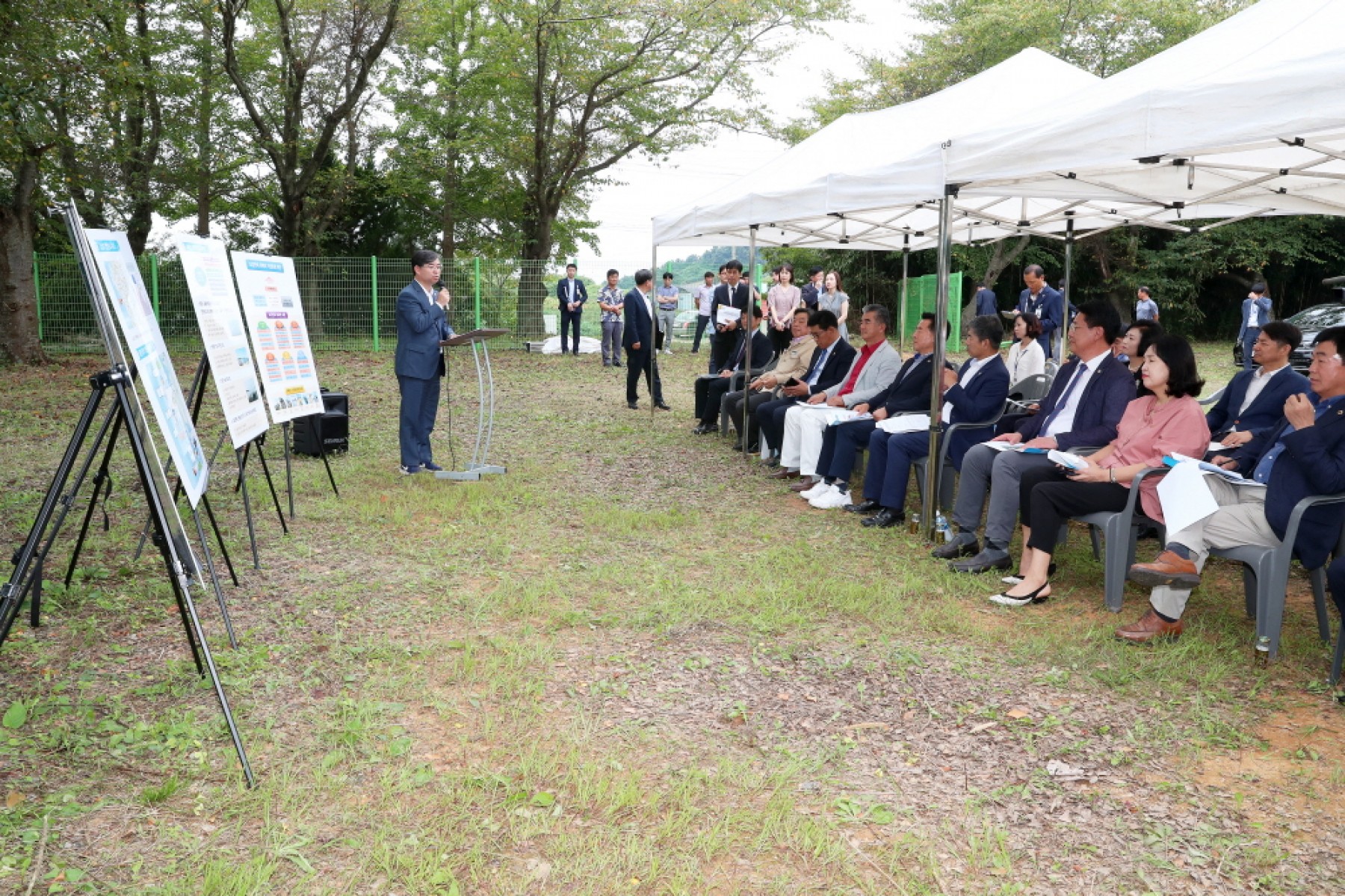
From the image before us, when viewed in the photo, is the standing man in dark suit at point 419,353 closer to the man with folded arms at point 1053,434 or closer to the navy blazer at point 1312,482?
the man with folded arms at point 1053,434

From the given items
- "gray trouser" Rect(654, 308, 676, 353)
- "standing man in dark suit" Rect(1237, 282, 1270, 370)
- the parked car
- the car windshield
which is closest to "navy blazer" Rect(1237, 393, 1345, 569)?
the parked car

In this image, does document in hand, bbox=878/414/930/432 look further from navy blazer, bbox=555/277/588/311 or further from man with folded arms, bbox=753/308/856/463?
navy blazer, bbox=555/277/588/311

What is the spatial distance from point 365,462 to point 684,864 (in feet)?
21.4

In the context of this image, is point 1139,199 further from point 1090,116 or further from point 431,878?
point 431,878

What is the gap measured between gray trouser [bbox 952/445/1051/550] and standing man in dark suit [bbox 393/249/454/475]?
4.12 m

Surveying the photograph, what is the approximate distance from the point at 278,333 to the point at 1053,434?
4.61m

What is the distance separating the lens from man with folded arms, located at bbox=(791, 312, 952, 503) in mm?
6879

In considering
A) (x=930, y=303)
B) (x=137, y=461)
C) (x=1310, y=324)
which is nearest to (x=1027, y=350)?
(x=137, y=461)

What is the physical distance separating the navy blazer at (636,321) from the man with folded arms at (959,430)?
252 inches

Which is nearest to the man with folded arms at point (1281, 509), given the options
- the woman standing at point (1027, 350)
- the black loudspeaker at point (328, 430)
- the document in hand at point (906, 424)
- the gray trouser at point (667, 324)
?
the document in hand at point (906, 424)

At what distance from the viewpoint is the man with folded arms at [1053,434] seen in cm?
527

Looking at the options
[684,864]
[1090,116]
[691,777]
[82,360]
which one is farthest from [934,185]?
[82,360]

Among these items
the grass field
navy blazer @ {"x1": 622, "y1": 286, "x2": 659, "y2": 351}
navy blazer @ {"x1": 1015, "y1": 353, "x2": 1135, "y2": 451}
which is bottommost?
the grass field

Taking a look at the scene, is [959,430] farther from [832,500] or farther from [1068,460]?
[1068,460]
